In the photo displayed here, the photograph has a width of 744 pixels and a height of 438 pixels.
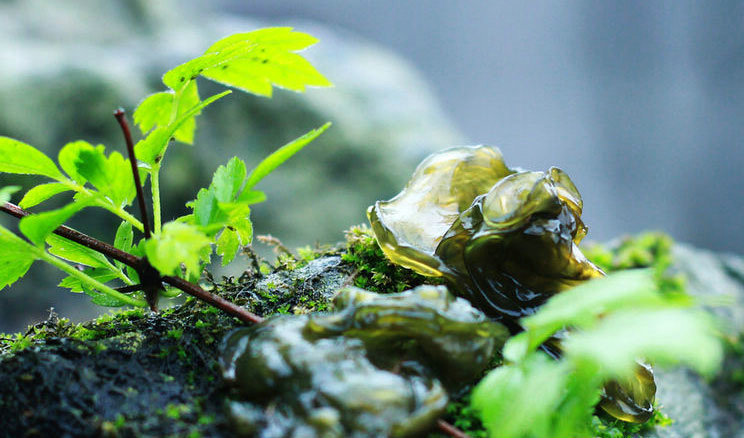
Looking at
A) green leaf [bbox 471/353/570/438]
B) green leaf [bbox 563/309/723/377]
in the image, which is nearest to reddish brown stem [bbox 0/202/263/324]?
green leaf [bbox 471/353/570/438]

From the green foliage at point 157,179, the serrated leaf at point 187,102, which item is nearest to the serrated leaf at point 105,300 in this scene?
the green foliage at point 157,179

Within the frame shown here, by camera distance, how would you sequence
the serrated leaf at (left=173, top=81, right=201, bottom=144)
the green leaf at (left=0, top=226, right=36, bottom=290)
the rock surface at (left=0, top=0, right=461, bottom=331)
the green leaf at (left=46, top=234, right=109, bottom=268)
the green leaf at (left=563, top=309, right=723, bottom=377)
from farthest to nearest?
the rock surface at (left=0, top=0, right=461, bottom=331) → the serrated leaf at (left=173, top=81, right=201, bottom=144) → the green leaf at (left=46, top=234, right=109, bottom=268) → the green leaf at (left=0, top=226, right=36, bottom=290) → the green leaf at (left=563, top=309, right=723, bottom=377)

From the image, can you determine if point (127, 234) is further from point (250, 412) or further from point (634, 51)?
point (634, 51)

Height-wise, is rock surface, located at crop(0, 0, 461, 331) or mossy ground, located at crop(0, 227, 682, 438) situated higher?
rock surface, located at crop(0, 0, 461, 331)

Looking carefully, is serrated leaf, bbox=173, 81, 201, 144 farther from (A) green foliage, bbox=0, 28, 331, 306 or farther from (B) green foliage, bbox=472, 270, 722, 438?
(B) green foliage, bbox=472, 270, 722, 438

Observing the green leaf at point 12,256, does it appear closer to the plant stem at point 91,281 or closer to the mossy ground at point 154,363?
the plant stem at point 91,281

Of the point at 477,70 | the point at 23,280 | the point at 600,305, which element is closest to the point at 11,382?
the point at 600,305

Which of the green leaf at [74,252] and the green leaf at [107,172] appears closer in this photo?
the green leaf at [107,172]

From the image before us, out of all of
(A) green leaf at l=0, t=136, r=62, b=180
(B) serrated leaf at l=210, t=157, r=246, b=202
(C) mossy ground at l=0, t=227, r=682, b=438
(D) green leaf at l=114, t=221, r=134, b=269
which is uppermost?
(B) serrated leaf at l=210, t=157, r=246, b=202
